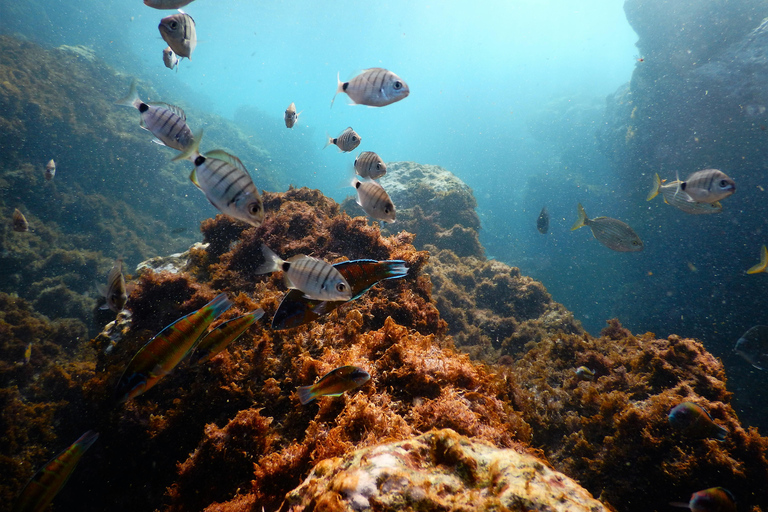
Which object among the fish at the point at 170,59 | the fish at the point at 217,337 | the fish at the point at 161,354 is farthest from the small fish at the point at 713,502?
the fish at the point at 170,59

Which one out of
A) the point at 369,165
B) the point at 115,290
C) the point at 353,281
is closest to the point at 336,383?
the point at 353,281

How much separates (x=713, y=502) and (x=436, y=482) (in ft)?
10.1

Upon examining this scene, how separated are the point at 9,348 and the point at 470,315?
12339mm

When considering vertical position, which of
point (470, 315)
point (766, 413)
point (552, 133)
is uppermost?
point (552, 133)

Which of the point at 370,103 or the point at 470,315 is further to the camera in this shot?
the point at 470,315

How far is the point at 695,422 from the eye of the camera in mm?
3121

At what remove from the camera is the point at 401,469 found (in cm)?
133

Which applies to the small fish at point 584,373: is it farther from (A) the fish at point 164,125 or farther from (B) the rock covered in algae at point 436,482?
(A) the fish at point 164,125

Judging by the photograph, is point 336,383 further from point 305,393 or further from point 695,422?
point 695,422

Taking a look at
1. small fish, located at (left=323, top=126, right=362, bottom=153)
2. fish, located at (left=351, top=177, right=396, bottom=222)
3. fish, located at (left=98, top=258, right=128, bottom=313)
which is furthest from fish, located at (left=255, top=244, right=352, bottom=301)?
small fish, located at (left=323, top=126, right=362, bottom=153)

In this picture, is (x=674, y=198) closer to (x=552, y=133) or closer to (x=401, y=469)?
(x=401, y=469)

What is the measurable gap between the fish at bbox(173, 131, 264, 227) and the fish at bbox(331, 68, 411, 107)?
1.50 metres

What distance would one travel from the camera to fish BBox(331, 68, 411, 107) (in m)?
2.92

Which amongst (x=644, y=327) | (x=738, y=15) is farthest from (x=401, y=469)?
(x=738, y=15)
